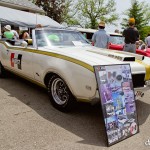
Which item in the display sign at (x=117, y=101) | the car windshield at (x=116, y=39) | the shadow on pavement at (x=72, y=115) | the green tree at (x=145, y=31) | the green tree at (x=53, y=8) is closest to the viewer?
the display sign at (x=117, y=101)

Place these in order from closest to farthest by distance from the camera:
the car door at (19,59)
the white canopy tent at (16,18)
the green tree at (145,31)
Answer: the car door at (19,59), the white canopy tent at (16,18), the green tree at (145,31)

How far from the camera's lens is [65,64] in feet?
13.2

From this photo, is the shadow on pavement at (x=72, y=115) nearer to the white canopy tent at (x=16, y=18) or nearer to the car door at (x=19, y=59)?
the car door at (x=19, y=59)

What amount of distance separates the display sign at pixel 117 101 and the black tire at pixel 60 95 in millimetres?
857

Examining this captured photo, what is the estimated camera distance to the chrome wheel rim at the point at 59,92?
4277 millimetres

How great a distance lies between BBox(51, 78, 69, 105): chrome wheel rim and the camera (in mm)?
4277

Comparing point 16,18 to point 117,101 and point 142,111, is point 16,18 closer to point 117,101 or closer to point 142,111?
point 142,111

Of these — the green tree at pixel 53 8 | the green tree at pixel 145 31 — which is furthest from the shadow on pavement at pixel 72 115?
the green tree at pixel 145 31

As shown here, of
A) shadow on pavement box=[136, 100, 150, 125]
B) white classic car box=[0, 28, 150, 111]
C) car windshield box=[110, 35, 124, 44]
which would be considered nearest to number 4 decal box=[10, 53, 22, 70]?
white classic car box=[0, 28, 150, 111]

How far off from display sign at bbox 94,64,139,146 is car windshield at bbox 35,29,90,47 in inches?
77.2

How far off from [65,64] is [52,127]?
1.05 metres

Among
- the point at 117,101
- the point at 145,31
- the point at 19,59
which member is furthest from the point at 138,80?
the point at 145,31

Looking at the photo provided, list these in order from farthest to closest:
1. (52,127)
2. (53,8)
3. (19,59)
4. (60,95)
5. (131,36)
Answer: (53,8), (131,36), (19,59), (60,95), (52,127)

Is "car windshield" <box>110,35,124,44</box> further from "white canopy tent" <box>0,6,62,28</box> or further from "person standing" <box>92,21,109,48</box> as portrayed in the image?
"white canopy tent" <box>0,6,62,28</box>
